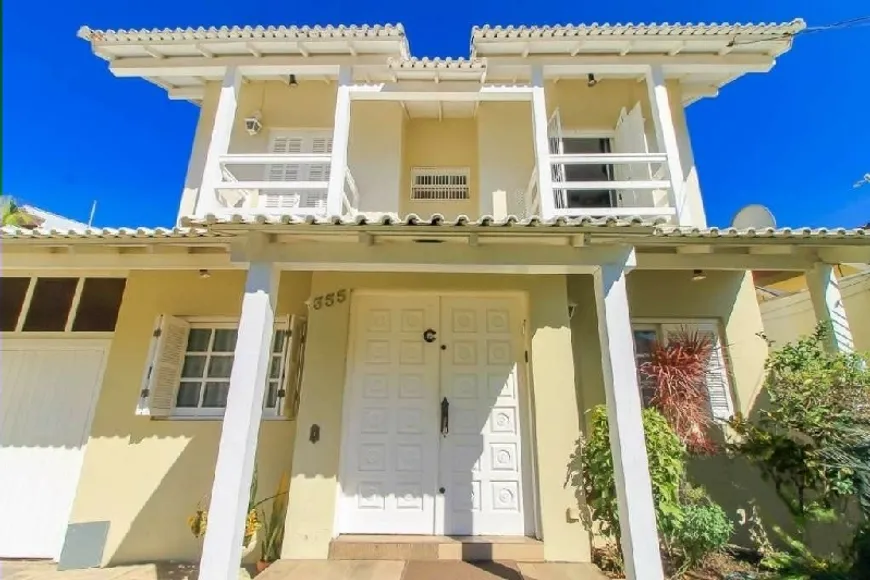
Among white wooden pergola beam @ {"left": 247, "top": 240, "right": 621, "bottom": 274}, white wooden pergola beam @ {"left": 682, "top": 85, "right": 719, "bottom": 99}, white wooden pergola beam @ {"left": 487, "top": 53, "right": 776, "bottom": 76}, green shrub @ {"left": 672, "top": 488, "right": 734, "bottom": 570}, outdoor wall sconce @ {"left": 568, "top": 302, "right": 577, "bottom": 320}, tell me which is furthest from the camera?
white wooden pergola beam @ {"left": 682, "top": 85, "right": 719, "bottom": 99}

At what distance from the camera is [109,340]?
21.6 ft

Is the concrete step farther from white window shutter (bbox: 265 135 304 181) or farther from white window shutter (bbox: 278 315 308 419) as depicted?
white window shutter (bbox: 265 135 304 181)

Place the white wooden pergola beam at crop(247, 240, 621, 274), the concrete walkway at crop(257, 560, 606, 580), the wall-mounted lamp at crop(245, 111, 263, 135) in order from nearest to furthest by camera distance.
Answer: the white wooden pergola beam at crop(247, 240, 621, 274)
the concrete walkway at crop(257, 560, 606, 580)
the wall-mounted lamp at crop(245, 111, 263, 135)

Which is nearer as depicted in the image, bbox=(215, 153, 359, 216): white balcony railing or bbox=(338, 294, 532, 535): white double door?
bbox=(338, 294, 532, 535): white double door

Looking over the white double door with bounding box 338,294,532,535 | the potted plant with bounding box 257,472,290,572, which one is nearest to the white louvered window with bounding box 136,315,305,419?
the white double door with bounding box 338,294,532,535

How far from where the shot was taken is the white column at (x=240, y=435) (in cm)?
373

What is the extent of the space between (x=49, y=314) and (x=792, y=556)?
419 inches

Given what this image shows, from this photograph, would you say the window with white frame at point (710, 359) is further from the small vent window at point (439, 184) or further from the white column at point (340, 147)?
the white column at point (340, 147)

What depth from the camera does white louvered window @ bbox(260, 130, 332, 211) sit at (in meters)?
7.71

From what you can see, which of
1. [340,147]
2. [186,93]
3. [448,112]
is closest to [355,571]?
[340,147]

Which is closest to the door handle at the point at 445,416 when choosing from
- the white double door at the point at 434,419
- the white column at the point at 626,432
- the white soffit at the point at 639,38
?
the white double door at the point at 434,419

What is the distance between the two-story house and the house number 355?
24mm

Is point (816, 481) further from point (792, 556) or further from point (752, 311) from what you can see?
point (752, 311)

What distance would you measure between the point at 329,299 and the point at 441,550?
3768 mm
